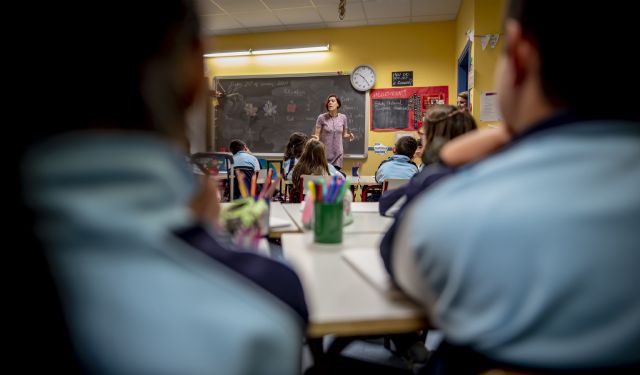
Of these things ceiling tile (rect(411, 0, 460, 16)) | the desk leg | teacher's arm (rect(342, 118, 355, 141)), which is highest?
ceiling tile (rect(411, 0, 460, 16))

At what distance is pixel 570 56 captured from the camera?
0.57 metres

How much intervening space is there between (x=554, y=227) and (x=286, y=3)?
535 cm

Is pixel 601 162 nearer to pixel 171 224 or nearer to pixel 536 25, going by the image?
pixel 536 25

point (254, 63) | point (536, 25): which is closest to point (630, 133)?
point (536, 25)

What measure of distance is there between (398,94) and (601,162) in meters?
5.65

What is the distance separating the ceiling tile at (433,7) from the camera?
203 inches

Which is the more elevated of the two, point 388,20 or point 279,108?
point 388,20

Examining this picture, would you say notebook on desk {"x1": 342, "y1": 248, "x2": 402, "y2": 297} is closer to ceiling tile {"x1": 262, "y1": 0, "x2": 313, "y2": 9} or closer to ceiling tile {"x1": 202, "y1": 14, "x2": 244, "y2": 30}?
ceiling tile {"x1": 262, "y1": 0, "x2": 313, "y2": 9}

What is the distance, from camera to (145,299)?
39 centimetres

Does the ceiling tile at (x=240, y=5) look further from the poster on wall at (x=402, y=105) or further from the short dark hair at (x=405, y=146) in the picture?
the short dark hair at (x=405, y=146)

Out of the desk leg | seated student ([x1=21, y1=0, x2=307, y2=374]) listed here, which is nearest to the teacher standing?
the desk leg

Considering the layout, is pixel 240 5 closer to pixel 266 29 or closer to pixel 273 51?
pixel 266 29

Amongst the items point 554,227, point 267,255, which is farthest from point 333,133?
point 554,227

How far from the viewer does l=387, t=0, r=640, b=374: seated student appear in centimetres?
54
